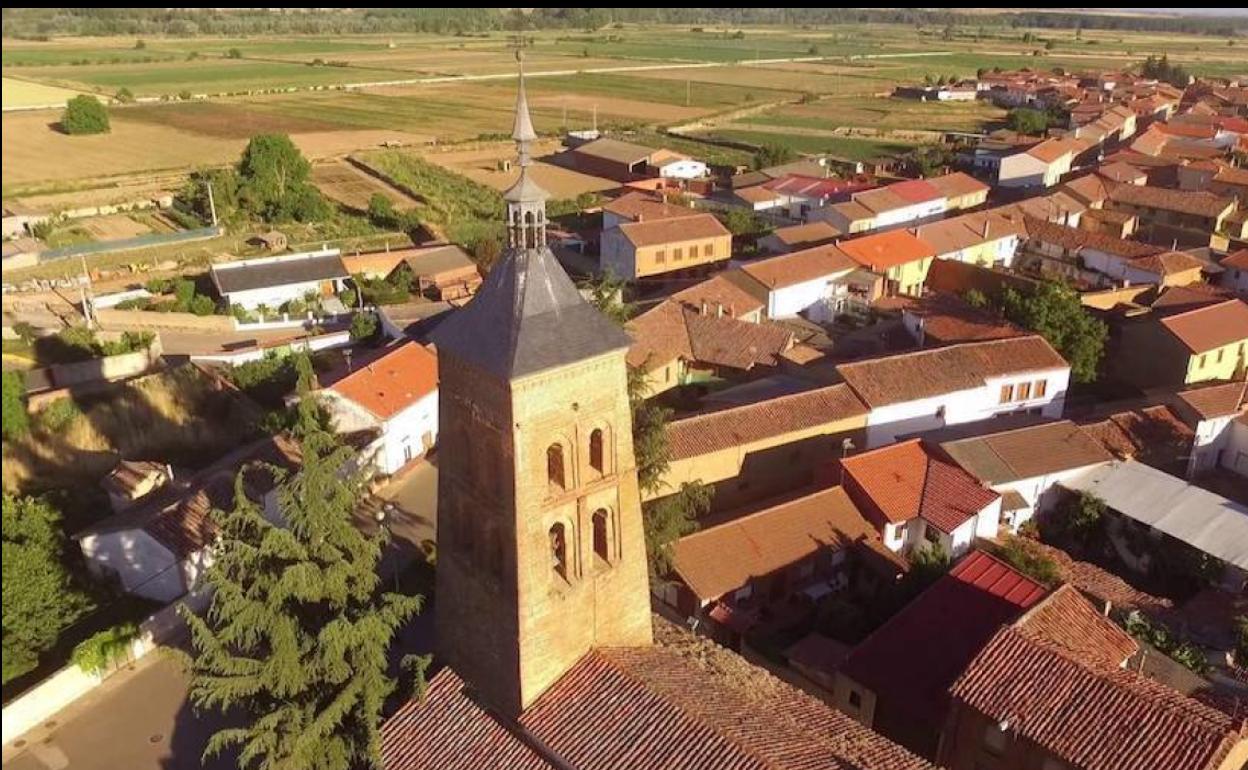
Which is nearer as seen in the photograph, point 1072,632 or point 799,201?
point 1072,632

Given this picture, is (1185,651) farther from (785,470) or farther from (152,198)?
(152,198)

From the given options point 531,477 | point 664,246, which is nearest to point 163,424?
point 531,477

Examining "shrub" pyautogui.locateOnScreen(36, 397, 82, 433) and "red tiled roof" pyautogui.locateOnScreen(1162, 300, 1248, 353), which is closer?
"shrub" pyautogui.locateOnScreen(36, 397, 82, 433)

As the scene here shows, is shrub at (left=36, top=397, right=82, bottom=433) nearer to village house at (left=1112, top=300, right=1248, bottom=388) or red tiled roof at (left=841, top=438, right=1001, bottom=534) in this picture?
red tiled roof at (left=841, top=438, right=1001, bottom=534)

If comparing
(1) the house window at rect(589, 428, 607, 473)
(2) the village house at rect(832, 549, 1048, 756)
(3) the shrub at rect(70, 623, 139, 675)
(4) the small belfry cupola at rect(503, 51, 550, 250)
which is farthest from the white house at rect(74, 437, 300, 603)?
(2) the village house at rect(832, 549, 1048, 756)

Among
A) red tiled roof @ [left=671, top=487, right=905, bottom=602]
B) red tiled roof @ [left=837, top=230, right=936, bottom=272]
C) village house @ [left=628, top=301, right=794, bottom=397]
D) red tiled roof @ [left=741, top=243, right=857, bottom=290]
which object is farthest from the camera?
red tiled roof @ [left=837, top=230, right=936, bottom=272]

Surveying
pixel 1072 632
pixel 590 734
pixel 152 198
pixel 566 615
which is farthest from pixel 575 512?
pixel 152 198
